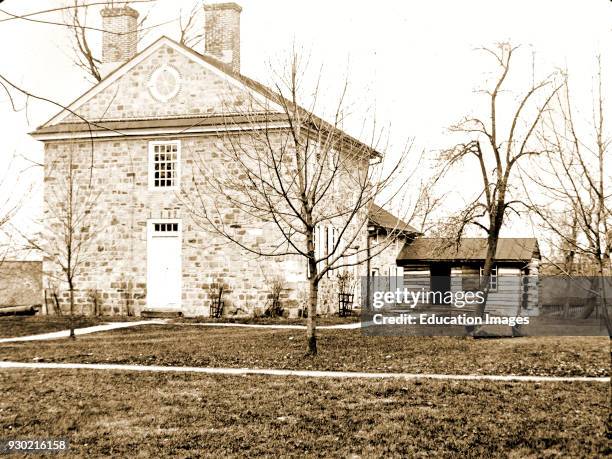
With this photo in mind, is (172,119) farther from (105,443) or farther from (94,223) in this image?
(105,443)

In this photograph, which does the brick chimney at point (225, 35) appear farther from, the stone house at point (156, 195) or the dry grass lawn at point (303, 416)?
the dry grass lawn at point (303, 416)

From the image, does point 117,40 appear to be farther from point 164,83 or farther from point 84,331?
point 84,331

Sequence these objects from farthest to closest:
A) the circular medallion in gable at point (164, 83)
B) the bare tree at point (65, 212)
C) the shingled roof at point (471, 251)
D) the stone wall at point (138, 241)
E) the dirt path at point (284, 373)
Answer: the shingled roof at point (471, 251) < the bare tree at point (65, 212) < the circular medallion in gable at point (164, 83) < the stone wall at point (138, 241) < the dirt path at point (284, 373)

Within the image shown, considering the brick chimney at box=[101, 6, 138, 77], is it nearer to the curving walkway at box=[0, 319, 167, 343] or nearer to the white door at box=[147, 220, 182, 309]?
the white door at box=[147, 220, 182, 309]

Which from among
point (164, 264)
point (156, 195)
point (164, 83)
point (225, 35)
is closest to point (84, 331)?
point (164, 264)

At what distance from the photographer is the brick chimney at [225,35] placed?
91.6 feet

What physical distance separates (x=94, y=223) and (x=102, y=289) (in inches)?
87.7

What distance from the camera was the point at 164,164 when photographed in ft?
85.2

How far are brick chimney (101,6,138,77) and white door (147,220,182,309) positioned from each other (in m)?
6.92

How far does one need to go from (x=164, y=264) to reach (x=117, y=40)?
930cm

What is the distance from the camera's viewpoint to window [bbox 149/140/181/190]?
1005 inches

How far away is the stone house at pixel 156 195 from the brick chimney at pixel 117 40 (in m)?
0.45

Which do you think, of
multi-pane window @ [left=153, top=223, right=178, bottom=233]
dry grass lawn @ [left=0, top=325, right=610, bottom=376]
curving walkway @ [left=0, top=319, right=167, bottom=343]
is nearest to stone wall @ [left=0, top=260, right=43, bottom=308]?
multi-pane window @ [left=153, top=223, right=178, bottom=233]

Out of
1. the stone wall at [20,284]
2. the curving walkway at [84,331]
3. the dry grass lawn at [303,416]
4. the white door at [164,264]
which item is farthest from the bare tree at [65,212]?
the dry grass lawn at [303,416]
